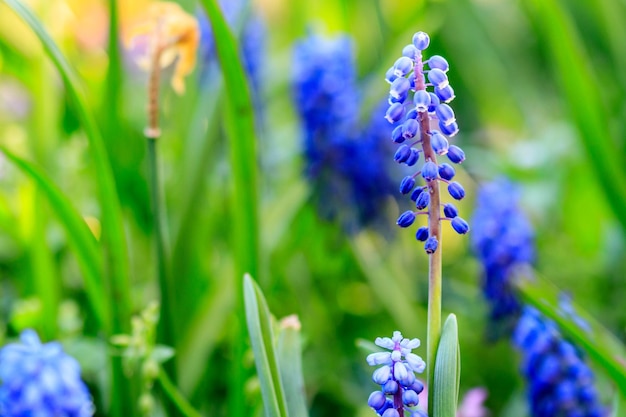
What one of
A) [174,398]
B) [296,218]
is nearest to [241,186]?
[174,398]

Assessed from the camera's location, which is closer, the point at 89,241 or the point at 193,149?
the point at 89,241

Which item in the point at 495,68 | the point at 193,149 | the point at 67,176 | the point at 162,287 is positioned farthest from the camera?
the point at 495,68

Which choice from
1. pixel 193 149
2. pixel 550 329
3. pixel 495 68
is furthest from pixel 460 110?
pixel 550 329

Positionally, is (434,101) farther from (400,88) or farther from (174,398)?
(174,398)

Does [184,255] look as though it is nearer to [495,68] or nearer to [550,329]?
[550,329]

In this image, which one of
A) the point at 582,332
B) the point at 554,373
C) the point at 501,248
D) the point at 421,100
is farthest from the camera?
the point at 501,248

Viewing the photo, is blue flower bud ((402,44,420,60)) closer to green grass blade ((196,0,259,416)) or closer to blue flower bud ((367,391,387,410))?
blue flower bud ((367,391,387,410))
